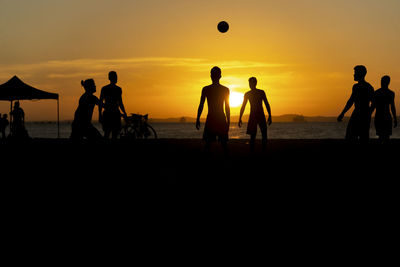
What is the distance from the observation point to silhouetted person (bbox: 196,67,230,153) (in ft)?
32.2

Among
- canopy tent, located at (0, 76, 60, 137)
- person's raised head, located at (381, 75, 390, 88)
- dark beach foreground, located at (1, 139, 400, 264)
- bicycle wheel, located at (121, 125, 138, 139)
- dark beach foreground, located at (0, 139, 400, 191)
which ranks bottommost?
dark beach foreground, located at (1, 139, 400, 264)

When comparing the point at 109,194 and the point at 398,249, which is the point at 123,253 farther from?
the point at 109,194

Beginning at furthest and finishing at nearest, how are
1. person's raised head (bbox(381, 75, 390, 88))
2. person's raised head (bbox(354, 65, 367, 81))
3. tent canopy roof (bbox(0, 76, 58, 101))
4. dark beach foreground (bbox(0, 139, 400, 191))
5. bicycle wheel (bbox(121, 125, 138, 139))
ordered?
tent canopy roof (bbox(0, 76, 58, 101)), bicycle wheel (bbox(121, 125, 138, 139)), person's raised head (bbox(381, 75, 390, 88)), person's raised head (bbox(354, 65, 367, 81)), dark beach foreground (bbox(0, 139, 400, 191))

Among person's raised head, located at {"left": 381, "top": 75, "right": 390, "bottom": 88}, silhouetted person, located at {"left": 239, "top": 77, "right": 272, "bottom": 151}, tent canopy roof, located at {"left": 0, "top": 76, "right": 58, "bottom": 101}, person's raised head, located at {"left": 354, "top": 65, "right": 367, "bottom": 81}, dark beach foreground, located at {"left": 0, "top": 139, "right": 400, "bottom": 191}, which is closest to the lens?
dark beach foreground, located at {"left": 0, "top": 139, "right": 400, "bottom": 191}

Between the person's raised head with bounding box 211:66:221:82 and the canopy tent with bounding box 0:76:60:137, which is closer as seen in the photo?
the person's raised head with bounding box 211:66:221:82

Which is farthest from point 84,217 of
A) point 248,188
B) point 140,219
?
point 248,188

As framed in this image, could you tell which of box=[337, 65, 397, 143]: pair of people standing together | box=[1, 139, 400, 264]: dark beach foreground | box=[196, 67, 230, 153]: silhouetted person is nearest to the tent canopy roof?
box=[1, 139, 400, 264]: dark beach foreground

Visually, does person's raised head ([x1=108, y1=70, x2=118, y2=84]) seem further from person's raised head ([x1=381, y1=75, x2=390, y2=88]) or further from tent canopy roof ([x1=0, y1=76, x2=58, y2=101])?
tent canopy roof ([x1=0, y1=76, x2=58, y2=101])

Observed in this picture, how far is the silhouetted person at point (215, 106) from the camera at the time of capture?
9.82m

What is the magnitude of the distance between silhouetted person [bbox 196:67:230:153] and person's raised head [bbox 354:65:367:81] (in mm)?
2435

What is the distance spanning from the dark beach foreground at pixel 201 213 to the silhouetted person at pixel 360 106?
0.40 m

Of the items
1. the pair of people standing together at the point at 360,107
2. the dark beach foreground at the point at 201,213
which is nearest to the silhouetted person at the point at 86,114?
the dark beach foreground at the point at 201,213

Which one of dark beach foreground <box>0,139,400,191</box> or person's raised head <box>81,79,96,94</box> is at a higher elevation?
person's raised head <box>81,79,96,94</box>

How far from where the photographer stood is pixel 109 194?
22.6 ft
